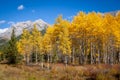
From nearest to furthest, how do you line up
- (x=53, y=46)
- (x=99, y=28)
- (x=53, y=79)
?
(x=53, y=79)
(x=99, y=28)
(x=53, y=46)

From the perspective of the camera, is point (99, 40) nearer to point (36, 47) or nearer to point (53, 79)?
point (36, 47)

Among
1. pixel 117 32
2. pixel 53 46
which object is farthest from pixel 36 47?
pixel 117 32

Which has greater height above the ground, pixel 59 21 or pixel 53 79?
pixel 59 21

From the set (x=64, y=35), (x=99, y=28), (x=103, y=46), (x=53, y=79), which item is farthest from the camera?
(x=103, y=46)

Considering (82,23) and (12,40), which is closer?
(82,23)

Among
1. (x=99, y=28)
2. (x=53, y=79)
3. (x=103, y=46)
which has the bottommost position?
(x=53, y=79)

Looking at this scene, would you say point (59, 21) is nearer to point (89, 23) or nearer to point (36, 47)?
point (89, 23)

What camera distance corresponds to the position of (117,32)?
156 feet

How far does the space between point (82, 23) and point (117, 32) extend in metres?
7.53

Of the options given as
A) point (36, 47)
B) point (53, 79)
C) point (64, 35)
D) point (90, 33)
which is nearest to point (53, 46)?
point (36, 47)

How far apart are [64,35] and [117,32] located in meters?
11.6

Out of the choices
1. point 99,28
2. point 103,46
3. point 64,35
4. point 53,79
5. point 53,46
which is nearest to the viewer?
point 53,79

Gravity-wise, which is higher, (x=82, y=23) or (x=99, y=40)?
(x=82, y=23)

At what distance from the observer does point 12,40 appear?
51.7 m
